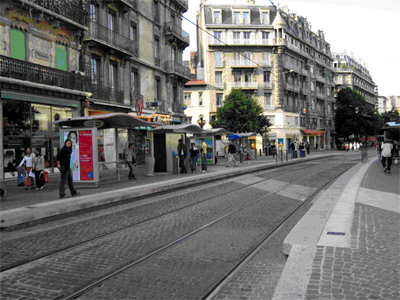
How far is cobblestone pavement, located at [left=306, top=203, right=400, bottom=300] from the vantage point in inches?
138

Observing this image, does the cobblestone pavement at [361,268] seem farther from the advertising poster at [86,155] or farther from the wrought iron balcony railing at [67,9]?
the wrought iron balcony railing at [67,9]

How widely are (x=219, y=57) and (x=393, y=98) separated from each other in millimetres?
145536

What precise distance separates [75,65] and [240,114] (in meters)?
24.9

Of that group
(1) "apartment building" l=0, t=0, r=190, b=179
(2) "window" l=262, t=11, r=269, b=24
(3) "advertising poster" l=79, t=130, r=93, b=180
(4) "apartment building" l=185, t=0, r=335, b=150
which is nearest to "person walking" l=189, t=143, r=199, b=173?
(1) "apartment building" l=0, t=0, r=190, b=179

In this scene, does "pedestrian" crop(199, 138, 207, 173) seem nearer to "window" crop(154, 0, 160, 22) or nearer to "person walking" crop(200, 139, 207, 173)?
"person walking" crop(200, 139, 207, 173)

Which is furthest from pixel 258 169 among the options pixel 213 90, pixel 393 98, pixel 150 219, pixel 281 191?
pixel 393 98

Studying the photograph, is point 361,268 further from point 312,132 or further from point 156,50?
point 312,132

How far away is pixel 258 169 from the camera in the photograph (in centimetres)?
2244

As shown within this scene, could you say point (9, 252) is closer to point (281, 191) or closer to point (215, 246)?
point (215, 246)

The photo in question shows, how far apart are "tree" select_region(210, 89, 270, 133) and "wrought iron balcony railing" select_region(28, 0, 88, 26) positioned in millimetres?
24389

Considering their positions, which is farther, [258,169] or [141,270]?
[258,169]

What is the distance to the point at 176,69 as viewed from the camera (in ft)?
106

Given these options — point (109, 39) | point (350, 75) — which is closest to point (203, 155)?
point (109, 39)

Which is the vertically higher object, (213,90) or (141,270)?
(213,90)
